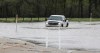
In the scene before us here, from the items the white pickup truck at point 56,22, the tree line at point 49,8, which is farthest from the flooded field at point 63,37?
the tree line at point 49,8

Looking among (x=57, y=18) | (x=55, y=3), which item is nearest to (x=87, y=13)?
(x=55, y=3)

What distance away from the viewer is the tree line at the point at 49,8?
89.6m

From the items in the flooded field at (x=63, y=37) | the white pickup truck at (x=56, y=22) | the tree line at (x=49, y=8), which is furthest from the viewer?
the tree line at (x=49, y=8)

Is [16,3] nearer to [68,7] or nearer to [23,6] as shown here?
[23,6]

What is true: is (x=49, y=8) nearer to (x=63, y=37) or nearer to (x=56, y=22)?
(x=56, y=22)

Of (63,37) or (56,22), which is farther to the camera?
(56,22)

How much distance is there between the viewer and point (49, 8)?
306 ft

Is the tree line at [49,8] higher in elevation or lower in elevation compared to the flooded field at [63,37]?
lower

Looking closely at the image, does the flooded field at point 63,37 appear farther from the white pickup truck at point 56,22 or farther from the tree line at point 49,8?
the tree line at point 49,8

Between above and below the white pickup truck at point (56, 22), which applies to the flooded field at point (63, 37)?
above

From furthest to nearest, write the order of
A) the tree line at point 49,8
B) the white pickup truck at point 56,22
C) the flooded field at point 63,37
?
the tree line at point 49,8, the white pickup truck at point 56,22, the flooded field at point 63,37

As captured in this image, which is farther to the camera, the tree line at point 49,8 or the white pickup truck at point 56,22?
the tree line at point 49,8

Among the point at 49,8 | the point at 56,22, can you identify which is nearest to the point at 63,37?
the point at 56,22

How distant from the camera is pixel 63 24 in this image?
142 ft
